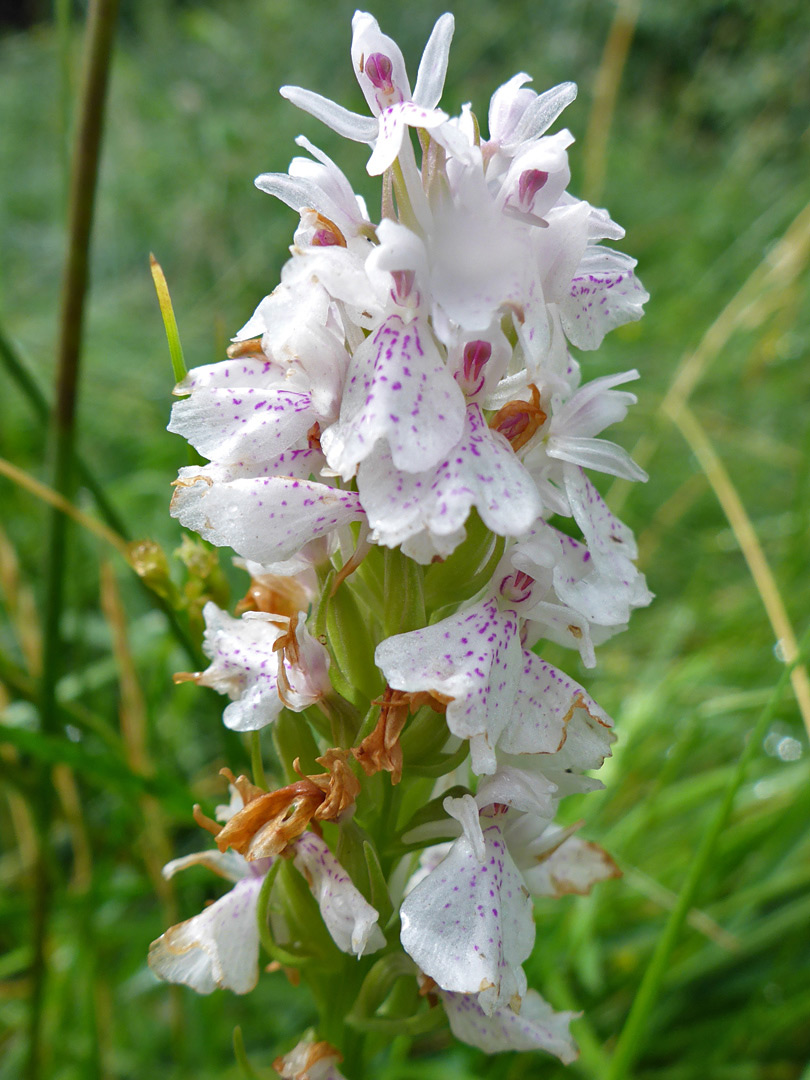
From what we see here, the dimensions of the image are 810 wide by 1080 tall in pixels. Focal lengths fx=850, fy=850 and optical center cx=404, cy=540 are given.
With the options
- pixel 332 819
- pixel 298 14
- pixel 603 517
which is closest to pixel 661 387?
pixel 603 517

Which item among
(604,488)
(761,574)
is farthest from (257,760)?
(604,488)

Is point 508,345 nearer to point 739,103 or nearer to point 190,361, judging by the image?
point 190,361

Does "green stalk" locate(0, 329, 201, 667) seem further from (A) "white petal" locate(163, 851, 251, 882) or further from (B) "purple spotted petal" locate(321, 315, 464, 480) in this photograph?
(B) "purple spotted petal" locate(321, 315, 464, 480)

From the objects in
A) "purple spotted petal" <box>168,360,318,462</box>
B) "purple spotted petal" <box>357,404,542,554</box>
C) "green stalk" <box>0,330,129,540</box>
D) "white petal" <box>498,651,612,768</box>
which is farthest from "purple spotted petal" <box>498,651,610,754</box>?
"green stalk" <box>0,330,129,540</box>

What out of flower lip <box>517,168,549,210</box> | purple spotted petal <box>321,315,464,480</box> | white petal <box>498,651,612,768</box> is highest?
flower lip <box>517,168,549,210</box>

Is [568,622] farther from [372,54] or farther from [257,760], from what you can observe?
[372,54]

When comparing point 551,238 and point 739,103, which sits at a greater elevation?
point 551,238

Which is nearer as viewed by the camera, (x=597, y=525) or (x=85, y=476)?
(x=597, y=525)
